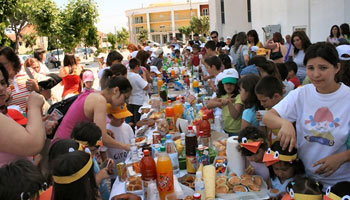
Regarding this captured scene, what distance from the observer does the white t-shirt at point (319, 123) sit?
184 centimetres

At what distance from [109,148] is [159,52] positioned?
24.6ft

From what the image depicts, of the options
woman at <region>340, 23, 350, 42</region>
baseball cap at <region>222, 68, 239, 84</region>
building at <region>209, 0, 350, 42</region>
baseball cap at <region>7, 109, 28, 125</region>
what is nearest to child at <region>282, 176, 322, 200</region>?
baseball cap at <region>222, 68, 239, 84</region>

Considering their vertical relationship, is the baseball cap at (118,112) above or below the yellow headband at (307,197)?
above

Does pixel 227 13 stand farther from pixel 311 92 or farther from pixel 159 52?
pixel 311 92

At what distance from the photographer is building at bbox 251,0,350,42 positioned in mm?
8289

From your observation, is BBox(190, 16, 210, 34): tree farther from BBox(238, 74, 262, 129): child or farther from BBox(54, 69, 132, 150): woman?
BBox(54, 69, 132, 150): woman

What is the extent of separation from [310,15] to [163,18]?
60.4 m

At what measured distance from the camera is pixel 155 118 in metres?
4.01

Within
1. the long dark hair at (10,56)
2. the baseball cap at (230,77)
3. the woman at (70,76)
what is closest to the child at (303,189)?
the baseball cap at (230,77)

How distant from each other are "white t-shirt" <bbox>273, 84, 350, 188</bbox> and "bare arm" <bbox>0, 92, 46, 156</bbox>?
1.55m

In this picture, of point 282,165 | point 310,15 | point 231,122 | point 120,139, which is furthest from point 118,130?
point 310,15

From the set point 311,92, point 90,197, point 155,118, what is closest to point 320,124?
point 311,92

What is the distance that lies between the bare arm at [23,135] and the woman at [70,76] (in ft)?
Result: 13.1

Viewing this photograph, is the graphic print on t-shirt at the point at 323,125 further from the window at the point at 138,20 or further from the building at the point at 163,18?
the window at the point at 138,20
